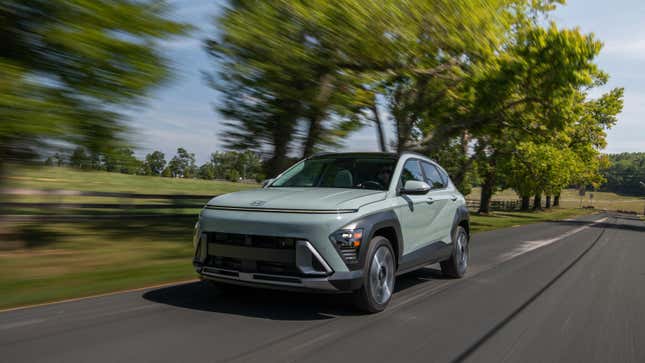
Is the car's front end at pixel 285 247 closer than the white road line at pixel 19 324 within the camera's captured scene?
No

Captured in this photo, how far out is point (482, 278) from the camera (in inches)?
332

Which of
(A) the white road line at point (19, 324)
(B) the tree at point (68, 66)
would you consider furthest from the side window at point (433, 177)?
(A) the white road line at point (19, 324)

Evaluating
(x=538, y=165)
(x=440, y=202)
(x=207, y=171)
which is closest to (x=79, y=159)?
(x=440, y=202)

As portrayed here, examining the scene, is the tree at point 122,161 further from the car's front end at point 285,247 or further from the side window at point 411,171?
the side window at point 411,171

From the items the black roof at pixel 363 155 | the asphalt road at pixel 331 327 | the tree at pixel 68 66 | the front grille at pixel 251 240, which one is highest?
the tree at pixel 68 66

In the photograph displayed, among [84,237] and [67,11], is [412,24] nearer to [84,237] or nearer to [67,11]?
[67,11]

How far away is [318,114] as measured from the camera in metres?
12.4

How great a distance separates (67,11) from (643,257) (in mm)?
13006

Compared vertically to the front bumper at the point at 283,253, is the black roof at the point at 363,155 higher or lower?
higher

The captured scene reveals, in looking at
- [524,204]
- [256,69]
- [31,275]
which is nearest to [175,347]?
[31,275]

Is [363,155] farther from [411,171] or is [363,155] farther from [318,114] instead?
[318,114]

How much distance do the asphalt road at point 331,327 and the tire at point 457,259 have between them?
56 cm

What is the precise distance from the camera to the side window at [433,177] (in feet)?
25.0

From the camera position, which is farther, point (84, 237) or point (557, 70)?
point (557, 70)
